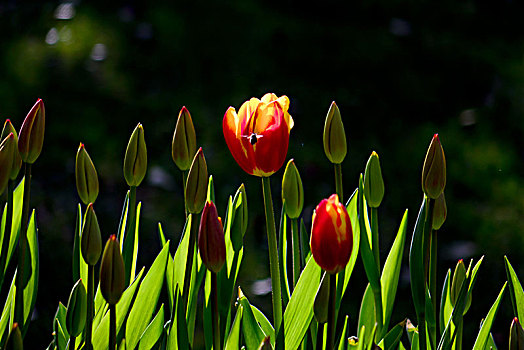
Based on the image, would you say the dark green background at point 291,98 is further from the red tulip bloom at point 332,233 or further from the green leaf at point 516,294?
the red tulip bloom at point 332,233

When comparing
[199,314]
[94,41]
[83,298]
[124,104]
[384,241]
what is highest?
[94,41]

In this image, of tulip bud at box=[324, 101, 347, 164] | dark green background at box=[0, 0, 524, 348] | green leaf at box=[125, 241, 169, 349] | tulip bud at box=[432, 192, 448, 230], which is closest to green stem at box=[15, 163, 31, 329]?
green leaf at box=[125, 241, 169, 349]

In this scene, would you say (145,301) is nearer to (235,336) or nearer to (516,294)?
(235,336)

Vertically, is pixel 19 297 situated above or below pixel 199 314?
above

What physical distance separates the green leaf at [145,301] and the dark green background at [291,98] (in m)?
1.00

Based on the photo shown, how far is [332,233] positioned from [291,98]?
1808mm

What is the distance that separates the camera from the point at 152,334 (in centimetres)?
82

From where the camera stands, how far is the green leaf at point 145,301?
795 mm

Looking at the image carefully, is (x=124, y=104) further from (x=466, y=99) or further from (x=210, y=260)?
(x=210, y=260)

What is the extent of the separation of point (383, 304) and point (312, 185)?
1289mm

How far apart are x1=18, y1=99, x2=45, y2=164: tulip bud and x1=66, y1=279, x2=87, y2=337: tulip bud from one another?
19cm

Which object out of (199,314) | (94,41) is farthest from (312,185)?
(94,41)

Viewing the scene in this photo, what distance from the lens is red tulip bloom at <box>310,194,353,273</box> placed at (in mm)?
604

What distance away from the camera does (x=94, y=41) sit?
2561mm
